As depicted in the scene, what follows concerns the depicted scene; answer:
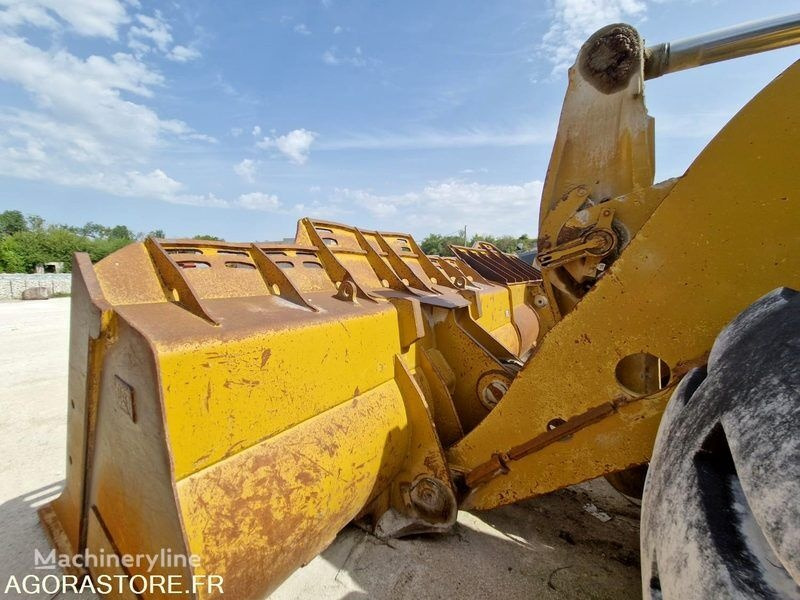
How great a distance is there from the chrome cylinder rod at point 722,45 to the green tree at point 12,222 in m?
87.8

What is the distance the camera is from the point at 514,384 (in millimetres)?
2018

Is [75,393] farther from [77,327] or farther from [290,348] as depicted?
[290,348]

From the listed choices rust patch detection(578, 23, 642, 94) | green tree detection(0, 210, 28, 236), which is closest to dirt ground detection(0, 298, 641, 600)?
rust patch detection(578, 23, 642, 94)

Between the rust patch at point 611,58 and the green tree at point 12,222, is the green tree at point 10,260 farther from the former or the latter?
the rust patch at point 611,58

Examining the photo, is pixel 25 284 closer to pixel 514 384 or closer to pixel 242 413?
pixel 242 413

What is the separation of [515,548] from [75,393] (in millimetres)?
2250

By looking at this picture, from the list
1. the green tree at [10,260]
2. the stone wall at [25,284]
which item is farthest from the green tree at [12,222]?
the stone wall at [25,284]

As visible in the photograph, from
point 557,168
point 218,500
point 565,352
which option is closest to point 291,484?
point 218,500

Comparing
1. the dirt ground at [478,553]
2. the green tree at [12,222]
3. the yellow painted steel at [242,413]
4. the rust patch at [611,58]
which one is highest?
the green tree at [12,222]

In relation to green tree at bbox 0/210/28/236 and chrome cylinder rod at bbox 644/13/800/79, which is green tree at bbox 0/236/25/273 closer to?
green tree at bbox 0/210/28/236

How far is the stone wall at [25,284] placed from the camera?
21.1 meters

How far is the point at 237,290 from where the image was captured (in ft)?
6.88

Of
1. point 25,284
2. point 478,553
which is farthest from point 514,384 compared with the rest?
point 25,284

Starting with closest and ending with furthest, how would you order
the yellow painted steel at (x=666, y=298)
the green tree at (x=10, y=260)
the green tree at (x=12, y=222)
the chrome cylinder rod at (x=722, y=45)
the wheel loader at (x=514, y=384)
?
the wheel loader at (x=514, y=384) < the yellow painted steel at (x=666, y=298) < the chrome cylinder rod at (x=722, y=45) < the green tree at (x=10, y=260) < the green tree at (x=12, y=222)
